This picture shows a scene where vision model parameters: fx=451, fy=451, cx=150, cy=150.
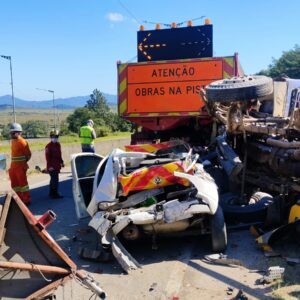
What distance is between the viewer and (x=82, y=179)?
256 inches

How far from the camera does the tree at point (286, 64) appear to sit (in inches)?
2443

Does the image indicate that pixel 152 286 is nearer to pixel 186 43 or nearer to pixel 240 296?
pixel 240 296

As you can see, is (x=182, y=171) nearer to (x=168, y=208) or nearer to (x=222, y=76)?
(x=168, y=208)

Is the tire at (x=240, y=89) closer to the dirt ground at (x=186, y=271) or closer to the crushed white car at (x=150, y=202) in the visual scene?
the crushed white car at (x=150, y=202)

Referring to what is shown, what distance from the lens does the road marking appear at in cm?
425

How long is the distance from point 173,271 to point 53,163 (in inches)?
205

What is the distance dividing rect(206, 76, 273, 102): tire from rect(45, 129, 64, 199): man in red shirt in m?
4.01

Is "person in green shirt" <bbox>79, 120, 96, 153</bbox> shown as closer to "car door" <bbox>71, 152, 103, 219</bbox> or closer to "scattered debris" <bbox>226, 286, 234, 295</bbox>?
"car door" <bbox>71, 152, 103, 219</bbox>

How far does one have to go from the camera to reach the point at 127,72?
951cm

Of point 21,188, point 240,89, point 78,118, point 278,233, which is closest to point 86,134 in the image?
point 21,188

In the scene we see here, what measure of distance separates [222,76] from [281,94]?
5.56 feet

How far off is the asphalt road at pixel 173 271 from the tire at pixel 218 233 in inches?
5.9

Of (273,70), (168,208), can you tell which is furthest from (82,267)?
(273,70)

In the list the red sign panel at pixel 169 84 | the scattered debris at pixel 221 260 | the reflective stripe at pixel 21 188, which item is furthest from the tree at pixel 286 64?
the scattered debris at pixel 221 260
